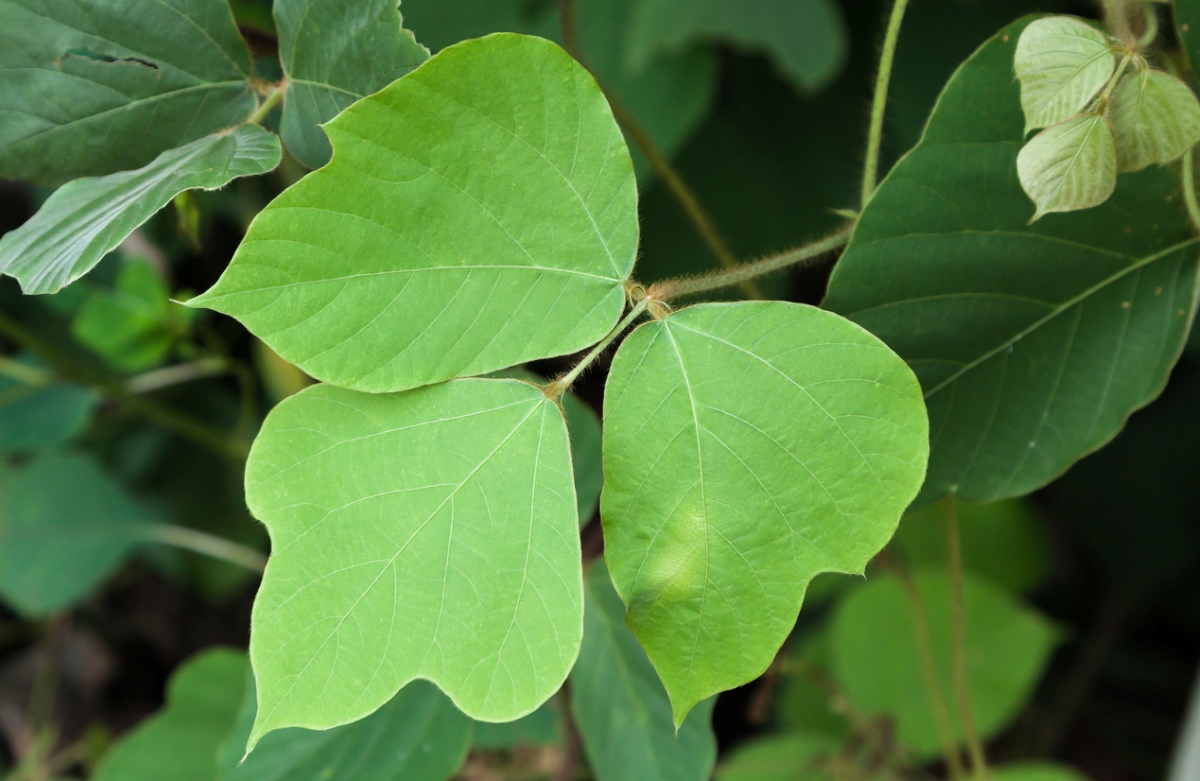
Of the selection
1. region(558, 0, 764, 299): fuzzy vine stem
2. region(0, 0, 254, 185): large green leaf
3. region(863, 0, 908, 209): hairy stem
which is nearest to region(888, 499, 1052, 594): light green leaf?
region(558, 0, 764, 299): fuzzy vine stem

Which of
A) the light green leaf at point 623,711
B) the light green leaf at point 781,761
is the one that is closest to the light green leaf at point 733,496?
the light green leaf at point 623,711

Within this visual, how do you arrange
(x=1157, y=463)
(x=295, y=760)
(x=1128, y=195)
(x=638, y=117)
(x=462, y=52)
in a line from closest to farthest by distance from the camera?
(x=462, y=52) → (x=1128, y=195) → (x=295, y=760) → (x=638, y=117) → (x=1157, y=463)

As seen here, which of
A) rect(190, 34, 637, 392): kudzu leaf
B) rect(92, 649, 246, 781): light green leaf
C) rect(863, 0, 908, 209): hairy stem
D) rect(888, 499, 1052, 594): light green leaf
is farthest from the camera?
rect(888, 499, 1052, 594): light green leaf

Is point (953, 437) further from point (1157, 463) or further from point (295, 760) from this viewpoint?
point (1157, 463)

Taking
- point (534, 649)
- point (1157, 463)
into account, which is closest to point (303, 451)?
point (534, 649)

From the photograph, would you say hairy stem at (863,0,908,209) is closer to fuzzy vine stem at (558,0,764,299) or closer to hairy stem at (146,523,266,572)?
Result: fuzzy vine stem at (558,0,764,299)

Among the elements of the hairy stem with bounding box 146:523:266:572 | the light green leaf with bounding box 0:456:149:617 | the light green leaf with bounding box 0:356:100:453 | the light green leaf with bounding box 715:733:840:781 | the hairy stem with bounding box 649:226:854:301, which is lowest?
the light green leaf with bounding box 715:733:840:781

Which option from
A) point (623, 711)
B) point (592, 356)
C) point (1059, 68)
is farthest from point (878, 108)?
point (623, 711)

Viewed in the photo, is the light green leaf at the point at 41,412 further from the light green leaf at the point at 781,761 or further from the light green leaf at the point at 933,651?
the light green leaf at the point at 933,651
